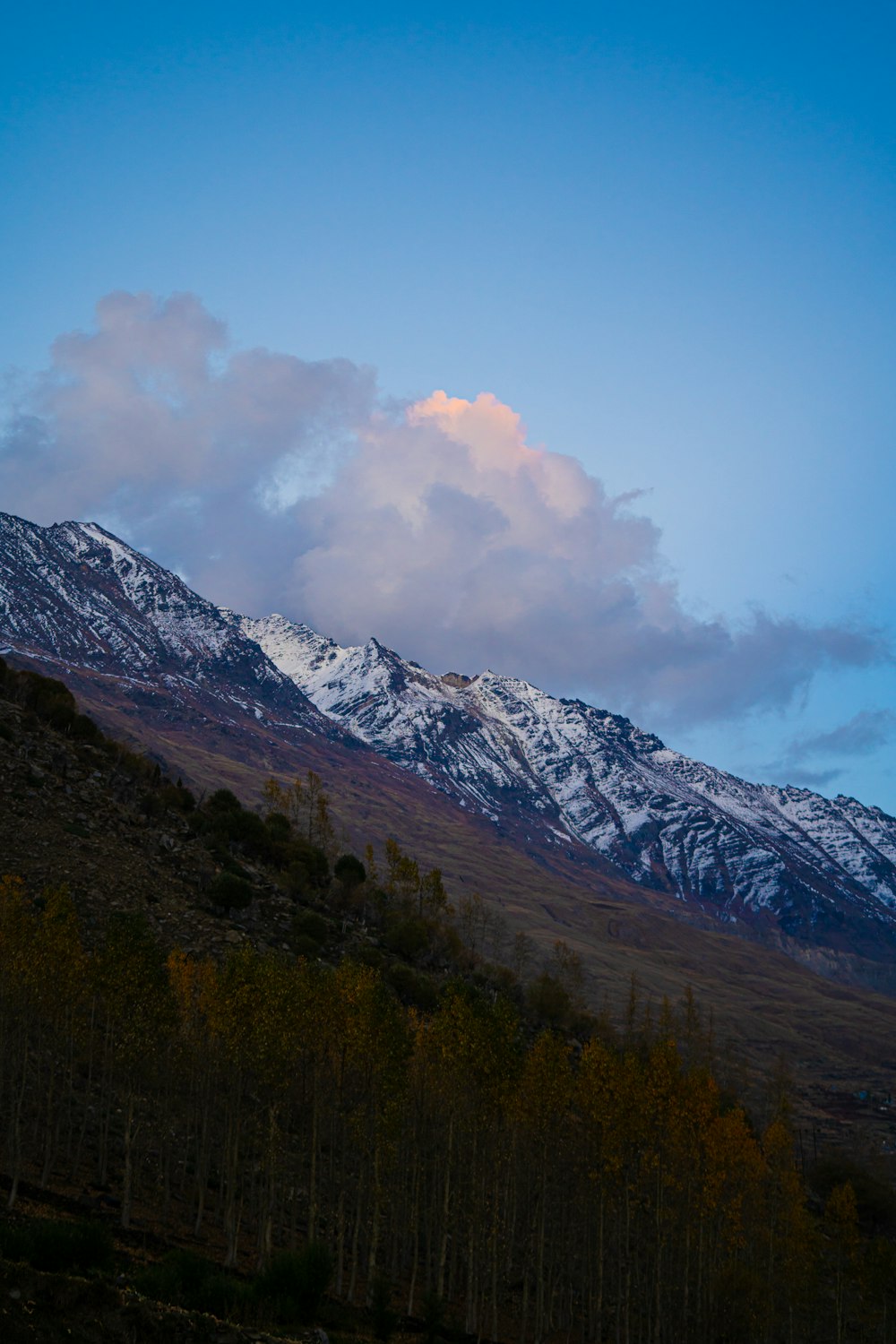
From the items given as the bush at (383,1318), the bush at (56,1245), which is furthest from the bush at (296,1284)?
the bush at (56,1245)

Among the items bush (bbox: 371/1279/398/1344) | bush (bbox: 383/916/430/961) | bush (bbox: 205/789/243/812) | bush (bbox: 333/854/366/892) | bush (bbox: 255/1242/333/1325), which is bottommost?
bush (bbox: 371/1279/398/1344)

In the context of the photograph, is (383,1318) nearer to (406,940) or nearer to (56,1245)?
(56,1245)

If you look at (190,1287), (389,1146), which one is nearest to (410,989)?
(389,1146)

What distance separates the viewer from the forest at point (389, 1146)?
1908 inches

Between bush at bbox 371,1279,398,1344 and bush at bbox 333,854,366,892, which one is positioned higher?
bush at bbox 333,854,366,892

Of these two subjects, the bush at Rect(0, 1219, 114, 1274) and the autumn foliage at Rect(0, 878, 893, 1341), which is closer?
the bush at Rect(0, 1219, 114, 1274)

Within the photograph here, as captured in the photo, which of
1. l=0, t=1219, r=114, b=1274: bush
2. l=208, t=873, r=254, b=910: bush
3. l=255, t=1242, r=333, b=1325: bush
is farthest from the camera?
l=208, t=873, r=254, b=910: bush

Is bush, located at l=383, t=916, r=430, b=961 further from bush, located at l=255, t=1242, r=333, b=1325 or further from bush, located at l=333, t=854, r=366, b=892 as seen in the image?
bush, located at l=255, t=1242, r=333, b=1325

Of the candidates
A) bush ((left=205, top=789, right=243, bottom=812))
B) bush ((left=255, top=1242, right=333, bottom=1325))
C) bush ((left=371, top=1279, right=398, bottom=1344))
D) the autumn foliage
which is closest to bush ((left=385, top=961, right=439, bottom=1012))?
the autumn foliage

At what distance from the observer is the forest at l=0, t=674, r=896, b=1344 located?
4847 cm

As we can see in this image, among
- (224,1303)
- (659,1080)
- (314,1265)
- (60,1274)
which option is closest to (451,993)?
(659,1080)

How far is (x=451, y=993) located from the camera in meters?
54.9

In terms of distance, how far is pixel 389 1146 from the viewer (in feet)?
167

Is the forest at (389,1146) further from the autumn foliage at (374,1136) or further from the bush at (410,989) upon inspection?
the bush at (410,989)
